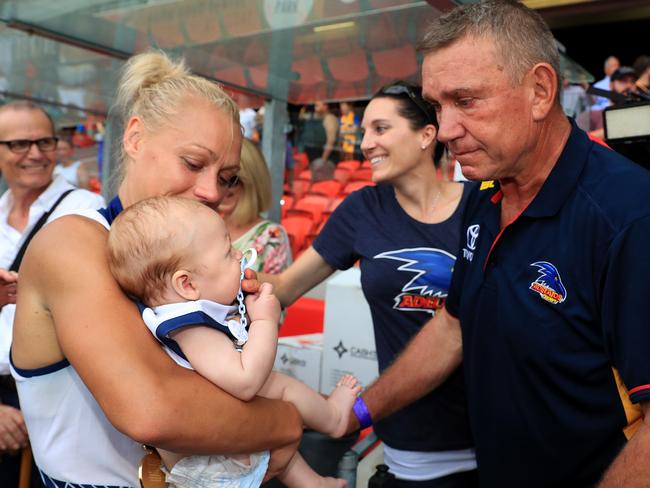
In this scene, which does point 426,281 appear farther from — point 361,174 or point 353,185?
point 361,174

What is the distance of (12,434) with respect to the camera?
201 cm

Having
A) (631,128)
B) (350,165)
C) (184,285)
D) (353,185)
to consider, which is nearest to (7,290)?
(184,285)

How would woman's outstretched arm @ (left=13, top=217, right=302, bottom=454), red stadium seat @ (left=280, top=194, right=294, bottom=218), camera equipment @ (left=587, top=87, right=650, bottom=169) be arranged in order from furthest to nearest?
red stadium seat @ (left=280, top=194, right=294, bottom=218) < camera equipment @ (left=587, top=87, right=650, bottom=169) < woman's outstretched arm @ (left=13, top=217, right=302, bottom=454)

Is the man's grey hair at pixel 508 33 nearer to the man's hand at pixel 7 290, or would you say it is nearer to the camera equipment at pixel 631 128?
the camera equipment at pixel 631 128

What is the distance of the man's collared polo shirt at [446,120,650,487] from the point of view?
117 centimetres

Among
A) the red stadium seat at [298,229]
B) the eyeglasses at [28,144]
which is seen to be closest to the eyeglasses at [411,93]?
the eyeglasses at [28,144]

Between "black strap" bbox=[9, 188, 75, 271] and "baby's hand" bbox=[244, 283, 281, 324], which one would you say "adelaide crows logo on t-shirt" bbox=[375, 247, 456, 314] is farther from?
"black strap" bbox=[9, 188, 75, 271]

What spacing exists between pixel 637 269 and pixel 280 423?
2.74 ft

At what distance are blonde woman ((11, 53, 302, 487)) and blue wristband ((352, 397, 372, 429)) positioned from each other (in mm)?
421

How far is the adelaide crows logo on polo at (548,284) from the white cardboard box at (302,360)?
2.30 m

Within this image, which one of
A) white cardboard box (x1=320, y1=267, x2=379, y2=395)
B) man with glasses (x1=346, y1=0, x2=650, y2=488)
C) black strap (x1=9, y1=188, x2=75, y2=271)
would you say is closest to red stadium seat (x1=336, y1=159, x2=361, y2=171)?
white cardboard box (x1=320, y1=267, x2=379, y2=395)

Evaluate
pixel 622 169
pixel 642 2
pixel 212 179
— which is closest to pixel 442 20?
pixel 622 169

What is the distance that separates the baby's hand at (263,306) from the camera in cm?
142

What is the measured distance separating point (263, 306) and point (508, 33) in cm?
91
